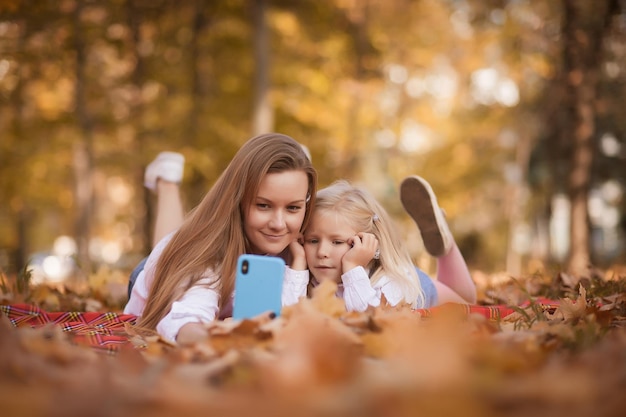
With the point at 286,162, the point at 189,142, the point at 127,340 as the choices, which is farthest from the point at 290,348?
the point at 189,142

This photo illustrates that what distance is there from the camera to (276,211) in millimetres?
2840

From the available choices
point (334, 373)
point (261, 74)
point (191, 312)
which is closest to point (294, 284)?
point (191, 312)

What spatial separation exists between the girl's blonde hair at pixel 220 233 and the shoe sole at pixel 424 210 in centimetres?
99

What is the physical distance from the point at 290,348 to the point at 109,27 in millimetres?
9595

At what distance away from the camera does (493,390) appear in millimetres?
1159

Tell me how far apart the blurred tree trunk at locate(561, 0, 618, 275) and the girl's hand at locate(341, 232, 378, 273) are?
6285 mm

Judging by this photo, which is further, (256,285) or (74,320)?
(74,320)

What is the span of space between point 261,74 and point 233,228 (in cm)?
624

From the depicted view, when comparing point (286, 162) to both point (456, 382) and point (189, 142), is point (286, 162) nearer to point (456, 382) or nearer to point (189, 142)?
point (456, 382)

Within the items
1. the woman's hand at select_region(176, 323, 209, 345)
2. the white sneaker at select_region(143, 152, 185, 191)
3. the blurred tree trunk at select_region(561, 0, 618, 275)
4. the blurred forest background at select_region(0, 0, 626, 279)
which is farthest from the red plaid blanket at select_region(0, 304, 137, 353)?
the blurred tree trunk at select_region(561, 0, 618, 275)

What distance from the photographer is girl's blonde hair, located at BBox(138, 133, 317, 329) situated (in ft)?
8.72

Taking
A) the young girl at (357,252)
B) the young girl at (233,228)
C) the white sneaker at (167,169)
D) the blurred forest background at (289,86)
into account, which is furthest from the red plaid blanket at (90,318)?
the blurred forest background at (289,86)

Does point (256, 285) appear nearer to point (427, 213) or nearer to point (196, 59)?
point (427, 213)

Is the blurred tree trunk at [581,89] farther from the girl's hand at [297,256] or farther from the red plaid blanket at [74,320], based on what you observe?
the red plaid blanket at [74,320]
